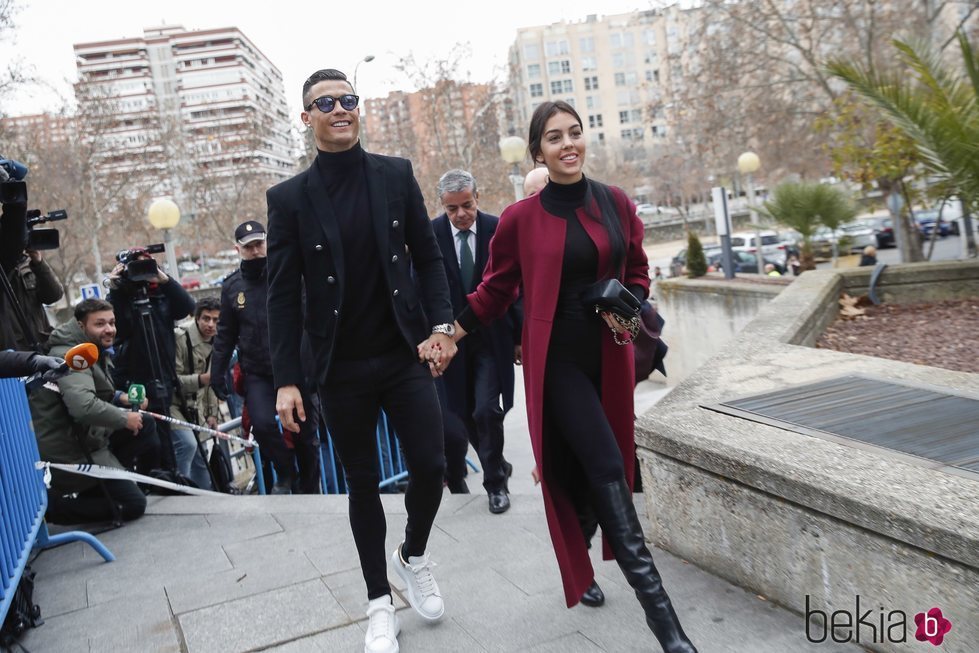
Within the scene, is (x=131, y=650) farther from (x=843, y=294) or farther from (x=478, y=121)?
(x=478, y=121)

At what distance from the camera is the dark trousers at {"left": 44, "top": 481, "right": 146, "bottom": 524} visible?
511cm

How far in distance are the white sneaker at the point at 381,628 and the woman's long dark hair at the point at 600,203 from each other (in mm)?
1588

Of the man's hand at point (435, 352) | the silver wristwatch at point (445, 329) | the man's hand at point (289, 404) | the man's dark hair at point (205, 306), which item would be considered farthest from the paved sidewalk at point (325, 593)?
the man's dark hair at point (205, 306)

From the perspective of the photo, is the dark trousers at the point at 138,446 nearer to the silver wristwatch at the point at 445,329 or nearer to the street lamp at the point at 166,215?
the silver wristwatch at the point at 445,329

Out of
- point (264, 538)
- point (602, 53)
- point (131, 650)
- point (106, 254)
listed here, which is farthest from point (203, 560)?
point (602, 53)

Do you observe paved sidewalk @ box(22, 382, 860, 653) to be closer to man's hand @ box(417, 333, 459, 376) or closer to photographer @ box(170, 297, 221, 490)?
man's hand @ box(417, 333, 459, 376)

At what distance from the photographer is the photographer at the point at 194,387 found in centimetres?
681

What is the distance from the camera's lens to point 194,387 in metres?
7.20

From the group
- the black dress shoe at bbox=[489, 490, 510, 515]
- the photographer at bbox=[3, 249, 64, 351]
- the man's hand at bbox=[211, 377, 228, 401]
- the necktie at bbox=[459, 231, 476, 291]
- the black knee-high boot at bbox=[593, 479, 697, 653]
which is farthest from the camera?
the man's hand at bbox=[211, 377, 228, 401]

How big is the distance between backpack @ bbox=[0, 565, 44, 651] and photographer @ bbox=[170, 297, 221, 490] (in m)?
2.94

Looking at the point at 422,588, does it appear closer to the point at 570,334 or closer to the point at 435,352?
the point at 435,352

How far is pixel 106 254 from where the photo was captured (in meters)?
52.5

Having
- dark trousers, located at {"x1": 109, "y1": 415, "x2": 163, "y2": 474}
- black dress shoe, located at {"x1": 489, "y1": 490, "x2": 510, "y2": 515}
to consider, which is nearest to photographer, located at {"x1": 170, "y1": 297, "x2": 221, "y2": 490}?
dark trousers, located at {"x1": 109, "y1": 415, "x2": 163, "y2": 474}

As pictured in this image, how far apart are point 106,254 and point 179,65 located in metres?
74.4
